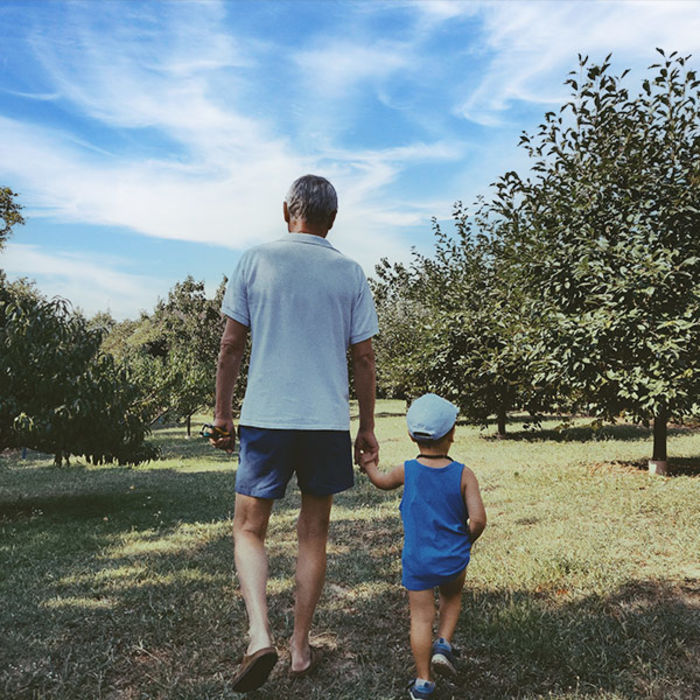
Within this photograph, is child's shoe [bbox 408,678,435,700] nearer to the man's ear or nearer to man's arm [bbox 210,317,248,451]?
man's arm [bbox 210,317,248,451]

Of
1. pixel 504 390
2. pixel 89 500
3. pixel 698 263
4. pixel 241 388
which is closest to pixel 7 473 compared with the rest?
pixel 89 500

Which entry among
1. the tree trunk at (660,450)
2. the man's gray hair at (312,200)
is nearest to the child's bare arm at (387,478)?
the man's gray hair at (312,200)

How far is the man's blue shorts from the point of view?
8.92 feet

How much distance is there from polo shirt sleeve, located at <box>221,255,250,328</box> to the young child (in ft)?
3.04

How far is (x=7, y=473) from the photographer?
1457cm

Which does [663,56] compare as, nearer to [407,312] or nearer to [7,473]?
[7,473]

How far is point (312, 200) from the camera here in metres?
2.96

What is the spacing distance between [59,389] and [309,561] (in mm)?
5704

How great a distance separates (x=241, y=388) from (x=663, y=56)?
16903mm

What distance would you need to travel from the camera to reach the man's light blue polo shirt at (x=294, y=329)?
274cm

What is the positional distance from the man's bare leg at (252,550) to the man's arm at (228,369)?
360 millimetres

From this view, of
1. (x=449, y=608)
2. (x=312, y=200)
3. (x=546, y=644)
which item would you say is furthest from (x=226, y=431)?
(x=546, y=644)

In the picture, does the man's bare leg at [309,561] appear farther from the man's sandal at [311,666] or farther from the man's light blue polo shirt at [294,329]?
the man's light blue polo shirt at [294,329]

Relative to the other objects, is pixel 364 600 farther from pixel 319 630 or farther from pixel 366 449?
pixel 366 449
